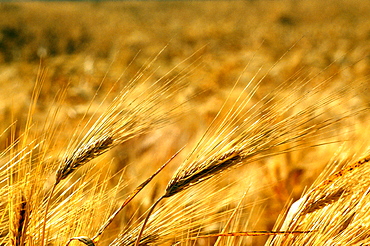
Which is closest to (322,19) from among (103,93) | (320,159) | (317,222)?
(103,93)

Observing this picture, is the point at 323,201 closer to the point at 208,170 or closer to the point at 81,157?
the point at 208,170

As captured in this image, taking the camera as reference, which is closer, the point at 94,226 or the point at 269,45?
the point at 94,226

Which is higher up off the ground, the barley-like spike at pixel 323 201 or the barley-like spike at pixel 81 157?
the barley-like spike at pixel 81 157

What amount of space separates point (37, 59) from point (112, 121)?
12.1 feet

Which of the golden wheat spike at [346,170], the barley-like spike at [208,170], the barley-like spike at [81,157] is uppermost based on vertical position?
the barley-like spike at [81,157]

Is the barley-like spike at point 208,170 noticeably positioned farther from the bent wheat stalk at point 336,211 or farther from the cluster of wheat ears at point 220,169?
the bent wheat stalk at point 336,211

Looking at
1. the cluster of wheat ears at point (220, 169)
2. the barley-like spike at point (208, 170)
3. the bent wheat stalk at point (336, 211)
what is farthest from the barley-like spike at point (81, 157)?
the bent wheat stalk at point (336, 211)

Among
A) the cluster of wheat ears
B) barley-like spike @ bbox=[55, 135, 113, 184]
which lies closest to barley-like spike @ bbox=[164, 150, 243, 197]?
the cluster of wheat ears

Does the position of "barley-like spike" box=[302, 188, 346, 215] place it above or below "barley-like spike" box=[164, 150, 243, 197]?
below

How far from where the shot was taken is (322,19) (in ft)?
26.9

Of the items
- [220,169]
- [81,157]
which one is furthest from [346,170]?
[81,157]

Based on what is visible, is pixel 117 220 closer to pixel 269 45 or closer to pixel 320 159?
pixel 320 159

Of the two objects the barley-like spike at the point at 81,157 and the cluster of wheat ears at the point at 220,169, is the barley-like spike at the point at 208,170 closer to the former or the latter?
the cluster of wheat ears at the point at 220,169

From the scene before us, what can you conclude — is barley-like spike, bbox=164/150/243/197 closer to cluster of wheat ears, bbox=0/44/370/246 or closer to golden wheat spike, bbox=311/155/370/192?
cluster of wheat ears, bbox=0/44/370/246
